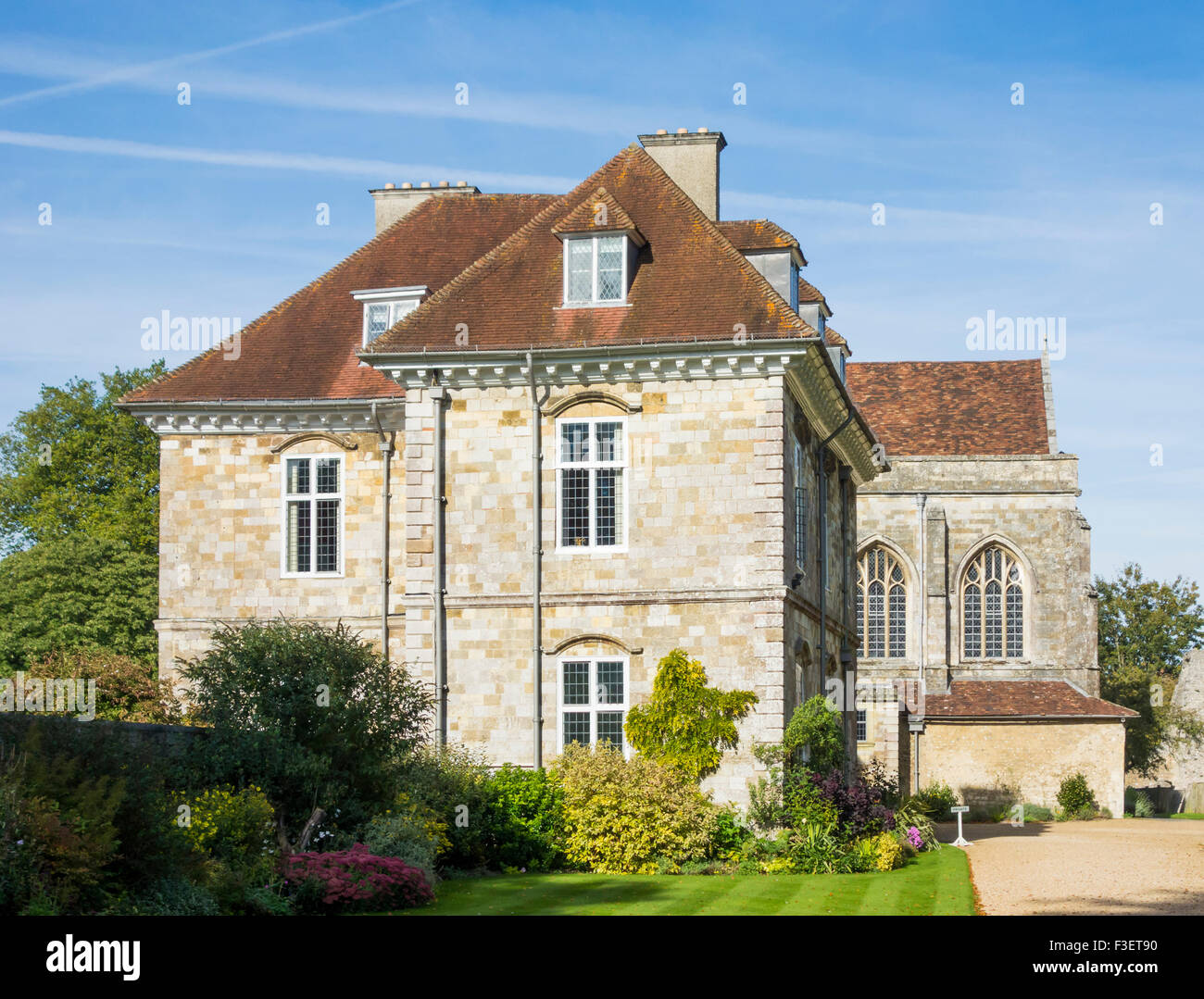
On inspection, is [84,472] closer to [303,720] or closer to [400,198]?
[400,198]

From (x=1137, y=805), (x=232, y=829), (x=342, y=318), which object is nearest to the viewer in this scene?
(x=232, y=829)

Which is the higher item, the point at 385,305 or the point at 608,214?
the point at 608,214

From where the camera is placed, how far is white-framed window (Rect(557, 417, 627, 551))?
2591 centimetres

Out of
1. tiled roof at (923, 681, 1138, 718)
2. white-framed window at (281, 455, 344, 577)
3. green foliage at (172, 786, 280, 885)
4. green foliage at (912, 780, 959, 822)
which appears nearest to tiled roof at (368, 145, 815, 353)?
white-framed window at (281, 455, 344, 577)

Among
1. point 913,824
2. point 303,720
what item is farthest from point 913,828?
point 303,720

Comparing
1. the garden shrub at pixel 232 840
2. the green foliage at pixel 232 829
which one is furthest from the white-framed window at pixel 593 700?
the green foliage at pixel 232 829

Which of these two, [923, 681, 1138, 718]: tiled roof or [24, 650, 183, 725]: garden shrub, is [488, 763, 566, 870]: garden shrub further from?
[923, 681, 1138, 718]: tiled roof

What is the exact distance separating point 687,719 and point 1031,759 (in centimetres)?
2717

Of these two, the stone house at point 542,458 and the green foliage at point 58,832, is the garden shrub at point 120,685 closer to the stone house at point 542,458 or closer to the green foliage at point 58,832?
the stone house at point 542,458

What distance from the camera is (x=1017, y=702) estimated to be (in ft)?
163

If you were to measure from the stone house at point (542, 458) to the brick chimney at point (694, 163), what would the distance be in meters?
0.05

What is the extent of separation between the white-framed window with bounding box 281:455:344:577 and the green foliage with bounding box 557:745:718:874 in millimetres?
8231

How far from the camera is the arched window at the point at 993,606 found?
5297 cm

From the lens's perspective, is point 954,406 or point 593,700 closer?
point 593,700
